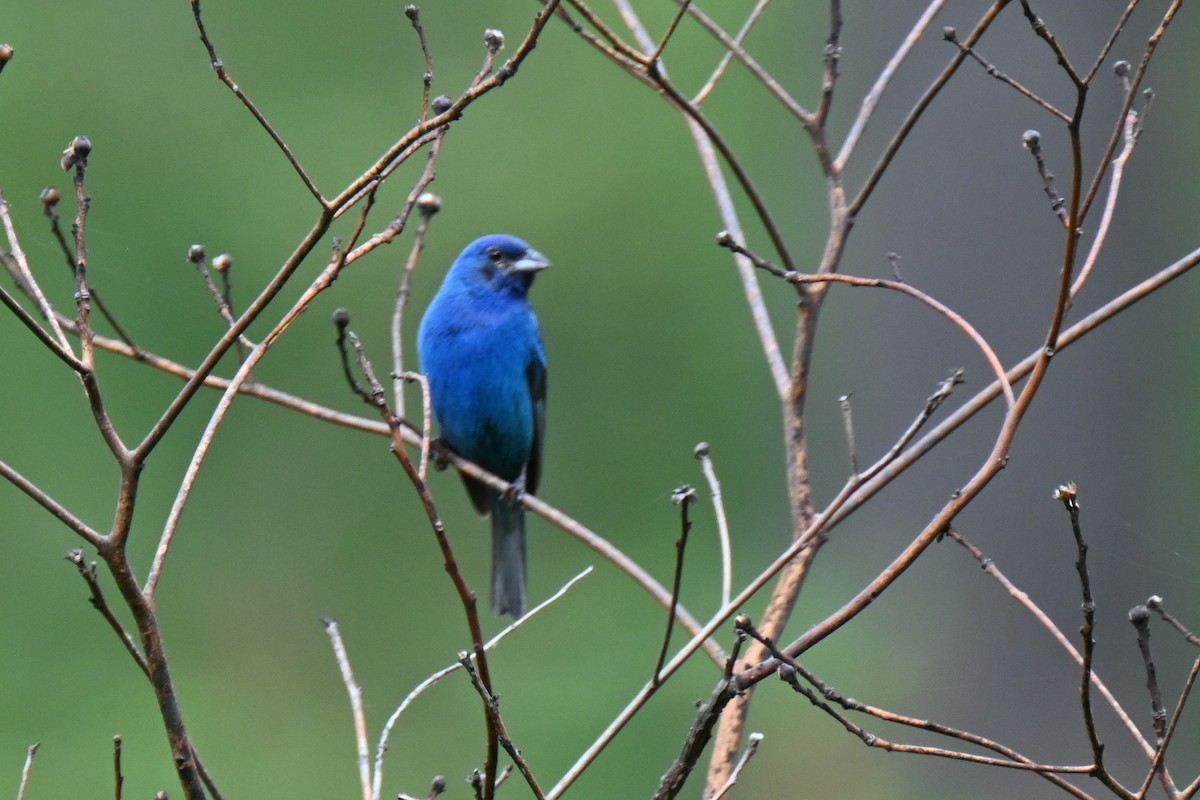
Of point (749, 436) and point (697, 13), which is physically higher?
point (697, 13)

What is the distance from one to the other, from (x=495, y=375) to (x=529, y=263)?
15.1 inches

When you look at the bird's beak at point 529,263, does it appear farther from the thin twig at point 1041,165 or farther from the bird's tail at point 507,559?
the thin twig at point 1041,165

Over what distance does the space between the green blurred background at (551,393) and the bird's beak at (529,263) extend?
228 centimetres

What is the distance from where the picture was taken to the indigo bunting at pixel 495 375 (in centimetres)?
488

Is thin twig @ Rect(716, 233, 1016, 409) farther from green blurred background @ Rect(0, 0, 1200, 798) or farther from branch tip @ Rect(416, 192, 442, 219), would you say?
green blurred background @ Rect(0, 0, 1200, 798)

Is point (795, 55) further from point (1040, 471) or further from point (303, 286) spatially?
point (1040, 471)

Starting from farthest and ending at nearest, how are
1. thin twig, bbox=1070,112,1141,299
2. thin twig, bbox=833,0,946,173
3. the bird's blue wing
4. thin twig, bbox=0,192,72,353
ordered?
the bird's blue wing
thin twig, bbox=833,0,946,173
thin twig, bbox=1070,112,1141,299
thin twig, bbox=0,192,72,353

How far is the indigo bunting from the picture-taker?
488cm

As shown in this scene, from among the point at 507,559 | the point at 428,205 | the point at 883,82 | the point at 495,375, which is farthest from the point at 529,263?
the point at 428,205

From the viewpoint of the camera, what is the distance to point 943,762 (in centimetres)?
774

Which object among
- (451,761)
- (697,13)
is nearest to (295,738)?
(451,761)

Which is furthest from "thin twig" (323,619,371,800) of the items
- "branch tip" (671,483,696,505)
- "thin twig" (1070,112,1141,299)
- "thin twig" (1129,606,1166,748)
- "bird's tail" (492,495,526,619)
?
"bird's tail" (492,495,526,619)

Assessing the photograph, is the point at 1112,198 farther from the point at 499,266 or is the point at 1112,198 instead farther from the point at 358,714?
the point at 499,266

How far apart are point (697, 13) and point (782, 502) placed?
856 cm
